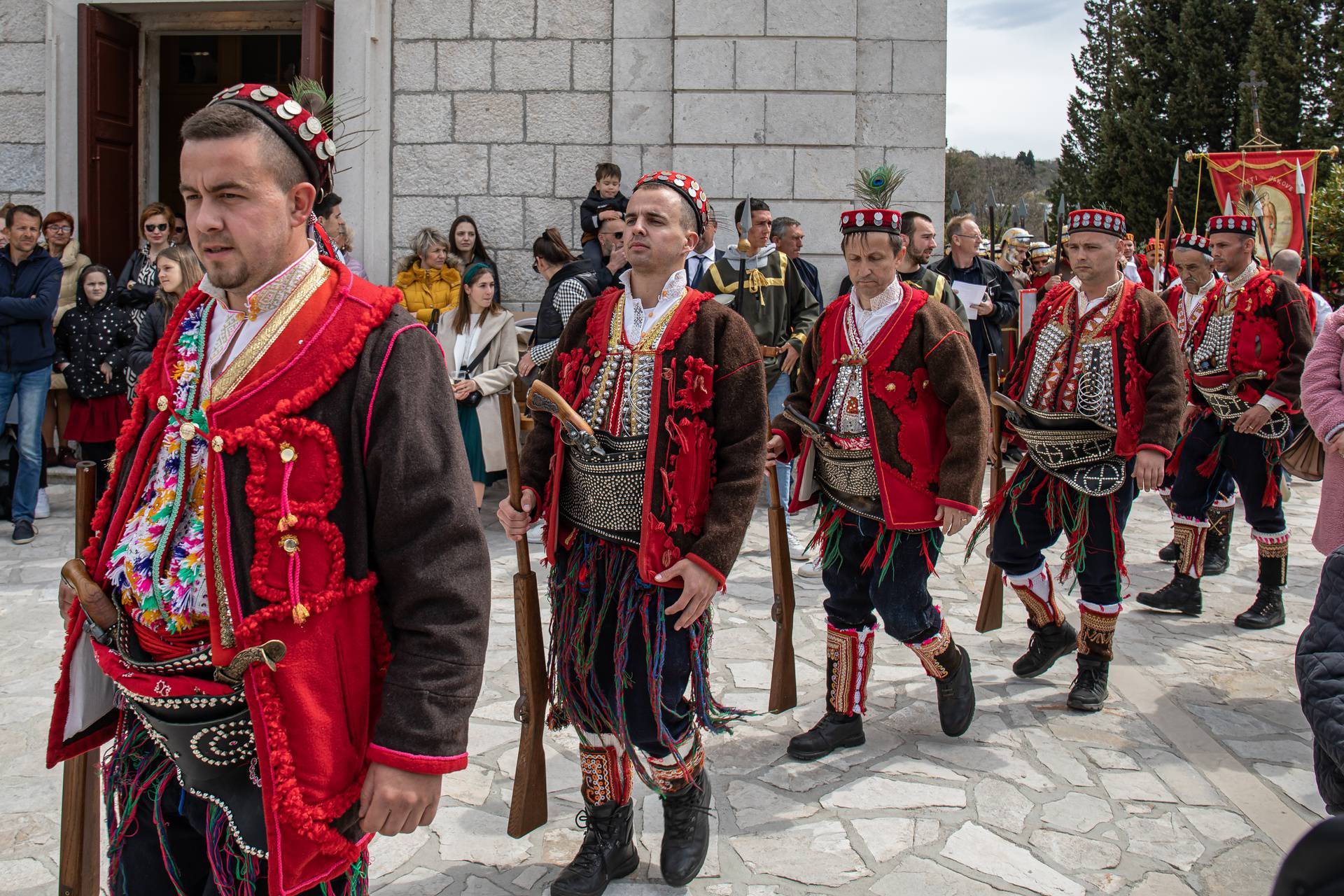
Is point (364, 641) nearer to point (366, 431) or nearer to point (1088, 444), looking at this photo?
point (366, 431)

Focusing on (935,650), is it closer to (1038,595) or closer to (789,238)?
(1038,595)

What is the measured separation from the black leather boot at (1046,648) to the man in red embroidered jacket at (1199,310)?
1.65m

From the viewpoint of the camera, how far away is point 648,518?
10.1ft

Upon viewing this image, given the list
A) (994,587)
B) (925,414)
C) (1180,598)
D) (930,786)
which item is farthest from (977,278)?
(930,786)

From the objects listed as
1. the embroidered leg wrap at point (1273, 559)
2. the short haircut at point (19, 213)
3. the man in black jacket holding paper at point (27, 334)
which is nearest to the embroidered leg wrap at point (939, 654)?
the embroidered leg wrap at point (1273, 559)

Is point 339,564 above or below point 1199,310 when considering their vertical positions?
below

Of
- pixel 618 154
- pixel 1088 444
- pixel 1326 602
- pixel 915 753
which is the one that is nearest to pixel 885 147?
pixel 618 154

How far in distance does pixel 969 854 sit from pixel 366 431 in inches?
97.4

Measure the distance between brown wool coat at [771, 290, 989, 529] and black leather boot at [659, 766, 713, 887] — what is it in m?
1.18

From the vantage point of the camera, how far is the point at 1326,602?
217 centimetres

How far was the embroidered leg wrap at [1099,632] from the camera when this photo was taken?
4.82 metres

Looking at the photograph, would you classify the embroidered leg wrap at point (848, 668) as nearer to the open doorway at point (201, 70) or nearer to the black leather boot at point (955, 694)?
the black leather boot at point (955, 694)

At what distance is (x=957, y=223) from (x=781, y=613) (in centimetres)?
513

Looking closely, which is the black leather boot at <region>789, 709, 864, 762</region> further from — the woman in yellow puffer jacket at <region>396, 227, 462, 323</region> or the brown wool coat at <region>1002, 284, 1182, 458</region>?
the woman in yellow puffer jacket at <region>396, 227, 462, 323</region>
